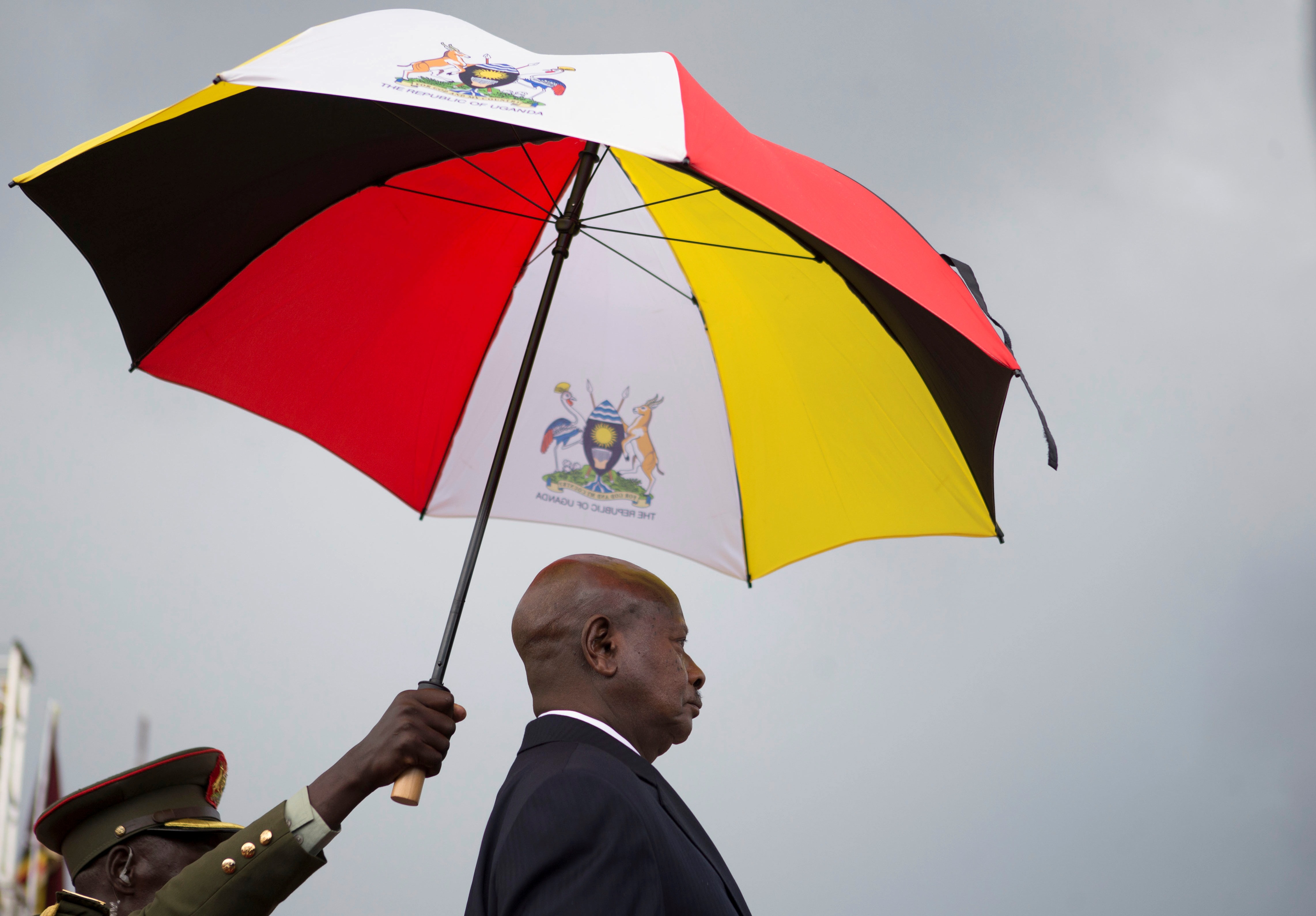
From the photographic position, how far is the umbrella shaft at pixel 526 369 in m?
2.32

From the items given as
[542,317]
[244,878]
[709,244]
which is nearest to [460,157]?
[542,317]

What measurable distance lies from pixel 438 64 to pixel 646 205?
927mm

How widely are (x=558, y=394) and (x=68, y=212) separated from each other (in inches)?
49.9

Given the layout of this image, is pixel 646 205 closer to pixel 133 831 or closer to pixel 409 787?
pixel 409 787

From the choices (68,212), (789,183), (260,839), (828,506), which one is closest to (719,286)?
(828,506)

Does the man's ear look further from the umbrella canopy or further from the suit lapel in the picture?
the umbrella canopy

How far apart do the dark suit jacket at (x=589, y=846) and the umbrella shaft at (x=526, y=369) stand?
1.62ft

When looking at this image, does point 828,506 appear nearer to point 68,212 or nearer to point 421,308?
point 421,308

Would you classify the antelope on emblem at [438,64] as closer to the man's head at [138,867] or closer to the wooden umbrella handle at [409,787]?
the wooden umbrella handle at [409,787]

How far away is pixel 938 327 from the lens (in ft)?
7.98

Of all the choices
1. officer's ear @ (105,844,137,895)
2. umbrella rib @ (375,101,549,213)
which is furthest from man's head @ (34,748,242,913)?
umbrella rib @ (375,101,549,213)

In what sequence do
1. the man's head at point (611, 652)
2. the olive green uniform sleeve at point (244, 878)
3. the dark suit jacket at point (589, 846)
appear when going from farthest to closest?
the man's head at point (611, 652) → the olive green uniform sleeve at point (244, 878) → the dark suit jacket at point (589, 846)

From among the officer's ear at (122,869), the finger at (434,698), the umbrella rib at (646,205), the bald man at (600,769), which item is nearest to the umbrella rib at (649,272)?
the umbrella rib at (646,205)

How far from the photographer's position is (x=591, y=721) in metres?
1.96
